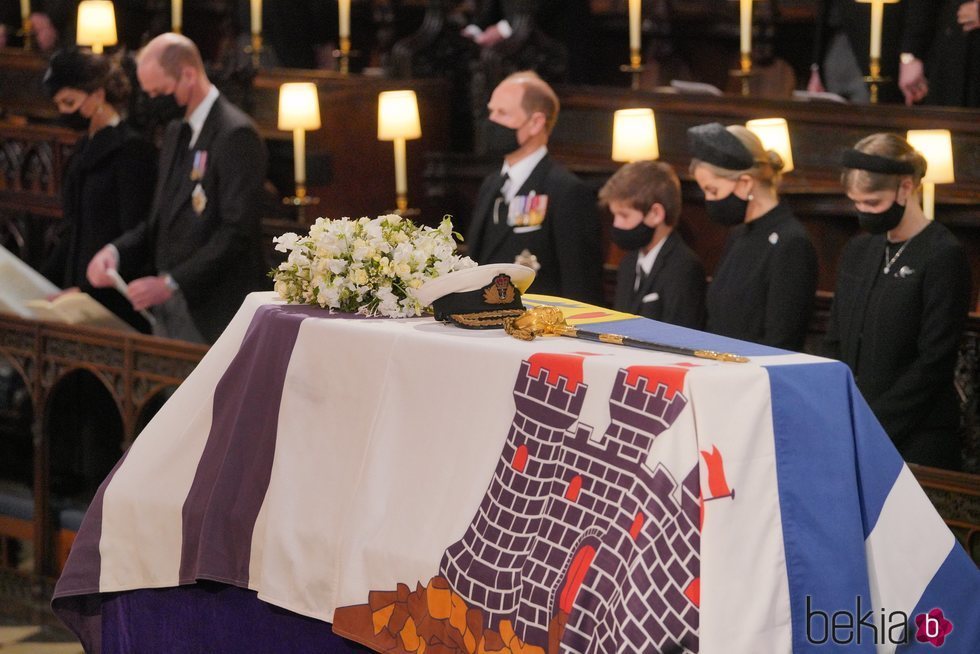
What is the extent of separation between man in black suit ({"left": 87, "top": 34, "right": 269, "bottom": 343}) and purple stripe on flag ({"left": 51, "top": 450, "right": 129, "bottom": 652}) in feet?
5.93

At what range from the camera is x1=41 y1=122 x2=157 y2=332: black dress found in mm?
6742

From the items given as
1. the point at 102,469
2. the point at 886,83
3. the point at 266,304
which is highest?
the point at 886,83

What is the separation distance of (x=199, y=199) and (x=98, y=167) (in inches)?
28.7

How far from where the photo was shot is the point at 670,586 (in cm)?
319

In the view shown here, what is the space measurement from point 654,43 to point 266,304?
6.27m

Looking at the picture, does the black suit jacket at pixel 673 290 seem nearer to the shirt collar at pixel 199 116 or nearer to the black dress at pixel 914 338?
the black dress at pixel 914 338

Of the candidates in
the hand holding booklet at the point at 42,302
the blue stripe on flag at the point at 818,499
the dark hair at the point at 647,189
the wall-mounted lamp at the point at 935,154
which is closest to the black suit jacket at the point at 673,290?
the dark hair at the point at 647,189

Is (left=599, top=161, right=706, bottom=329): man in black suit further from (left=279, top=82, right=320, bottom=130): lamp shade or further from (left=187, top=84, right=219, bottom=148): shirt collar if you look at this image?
(left=279, top=82, right=320, bottom=130): lamp shade

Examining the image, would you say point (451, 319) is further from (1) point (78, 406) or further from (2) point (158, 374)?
(1) point (78, 406)

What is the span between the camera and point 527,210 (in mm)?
5645

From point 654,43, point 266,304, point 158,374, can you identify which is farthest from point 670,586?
point 654,43

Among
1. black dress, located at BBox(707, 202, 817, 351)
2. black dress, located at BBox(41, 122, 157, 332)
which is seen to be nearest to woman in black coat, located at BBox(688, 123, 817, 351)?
black dress, located at BBox(707, 202, 817, 351)

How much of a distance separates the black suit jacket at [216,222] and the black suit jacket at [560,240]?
1058 mm

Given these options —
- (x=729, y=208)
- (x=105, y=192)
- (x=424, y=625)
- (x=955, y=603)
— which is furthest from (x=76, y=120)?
(x=955, y=603)
